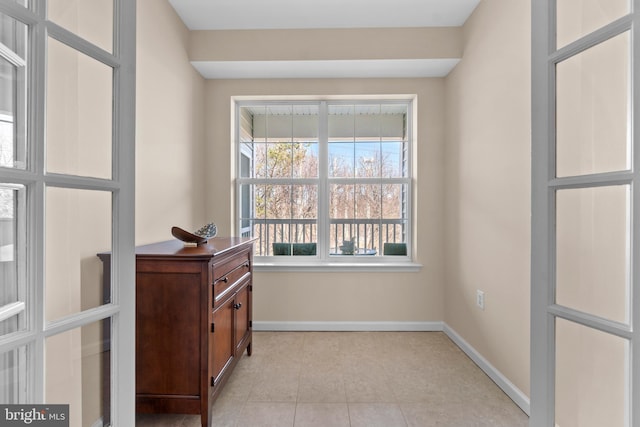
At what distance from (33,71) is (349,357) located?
248cm

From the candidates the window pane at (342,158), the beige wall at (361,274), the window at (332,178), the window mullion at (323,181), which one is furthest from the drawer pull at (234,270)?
the window pane at (342,158)

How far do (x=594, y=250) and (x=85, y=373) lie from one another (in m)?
1.71

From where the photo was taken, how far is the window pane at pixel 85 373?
929mm

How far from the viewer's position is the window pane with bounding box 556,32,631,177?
869mm

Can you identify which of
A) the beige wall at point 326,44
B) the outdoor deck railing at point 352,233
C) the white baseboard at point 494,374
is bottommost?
the white baseboard at point 494,374

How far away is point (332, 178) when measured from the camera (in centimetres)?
323

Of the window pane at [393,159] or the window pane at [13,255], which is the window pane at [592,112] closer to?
the window pane at [13,255]

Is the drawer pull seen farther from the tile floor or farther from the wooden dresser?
the tile floor

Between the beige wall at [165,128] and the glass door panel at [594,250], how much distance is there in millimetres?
2105

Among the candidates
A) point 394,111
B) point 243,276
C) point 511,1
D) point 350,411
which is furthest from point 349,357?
point 511,1

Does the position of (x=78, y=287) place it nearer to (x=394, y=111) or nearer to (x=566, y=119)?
(x=566, y=119)

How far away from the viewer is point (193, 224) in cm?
286

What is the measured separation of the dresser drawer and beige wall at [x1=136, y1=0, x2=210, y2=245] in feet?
1.87

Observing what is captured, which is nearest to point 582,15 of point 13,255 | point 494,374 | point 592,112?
→ point 592,112
